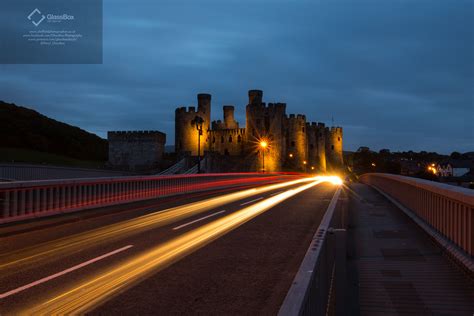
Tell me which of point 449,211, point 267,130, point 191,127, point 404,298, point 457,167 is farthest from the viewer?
point 457,167

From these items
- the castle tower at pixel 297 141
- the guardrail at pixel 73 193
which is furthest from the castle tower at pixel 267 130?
the guardrail at pixel 73 193

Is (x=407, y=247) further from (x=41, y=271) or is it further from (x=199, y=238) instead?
(x=41, y=271)

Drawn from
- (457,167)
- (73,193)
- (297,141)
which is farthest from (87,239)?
(457,167)

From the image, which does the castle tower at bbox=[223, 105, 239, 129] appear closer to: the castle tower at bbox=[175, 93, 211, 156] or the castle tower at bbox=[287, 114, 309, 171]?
the castle tower at bbox=[175, 93, 211, 156]

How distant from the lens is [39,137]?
310 ft

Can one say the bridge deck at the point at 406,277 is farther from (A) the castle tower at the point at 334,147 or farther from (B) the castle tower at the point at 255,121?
(A) the castle tower at the point at 334,147

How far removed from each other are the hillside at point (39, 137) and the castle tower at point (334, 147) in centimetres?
5756

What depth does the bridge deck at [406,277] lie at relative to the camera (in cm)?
581

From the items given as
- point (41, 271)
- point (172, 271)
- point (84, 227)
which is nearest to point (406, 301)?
point (172, 271)

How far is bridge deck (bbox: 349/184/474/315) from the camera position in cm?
581

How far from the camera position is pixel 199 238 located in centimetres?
1021

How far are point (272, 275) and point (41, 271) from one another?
3640 mm

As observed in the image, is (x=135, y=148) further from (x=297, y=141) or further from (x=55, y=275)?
(x=55, y=275)

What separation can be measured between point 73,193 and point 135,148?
69240 mm
